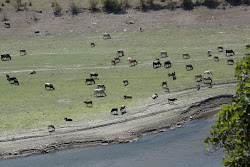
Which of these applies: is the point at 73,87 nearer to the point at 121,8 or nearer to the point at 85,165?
the point at 85,165

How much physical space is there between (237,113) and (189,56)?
1601 inches

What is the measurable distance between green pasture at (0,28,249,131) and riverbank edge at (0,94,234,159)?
315 centimetres

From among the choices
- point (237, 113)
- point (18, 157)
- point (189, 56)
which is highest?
point (237, 113)

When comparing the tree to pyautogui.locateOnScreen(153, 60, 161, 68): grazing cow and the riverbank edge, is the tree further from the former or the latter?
pyautogui.locateOnScreen(153, 60, 161, 68): grazing cow

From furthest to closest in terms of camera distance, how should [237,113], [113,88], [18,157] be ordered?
1. [113,88]
2. [18,157]
3. [237,113]

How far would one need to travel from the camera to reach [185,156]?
105ft

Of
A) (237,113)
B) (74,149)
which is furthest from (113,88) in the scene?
(237,113)

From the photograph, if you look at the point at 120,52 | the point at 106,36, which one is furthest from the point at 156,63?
the point at 106,36

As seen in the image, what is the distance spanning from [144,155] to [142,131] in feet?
14.6

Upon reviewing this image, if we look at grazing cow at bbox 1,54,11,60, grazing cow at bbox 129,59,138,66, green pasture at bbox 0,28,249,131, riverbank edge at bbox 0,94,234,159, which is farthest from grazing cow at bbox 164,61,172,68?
grazing cow at bbox 1,54,11,60

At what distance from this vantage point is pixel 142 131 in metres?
37.0

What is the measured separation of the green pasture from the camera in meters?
40.8

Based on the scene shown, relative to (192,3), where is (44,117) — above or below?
below

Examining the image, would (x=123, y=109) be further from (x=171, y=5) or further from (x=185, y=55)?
(x=171, y=5)
